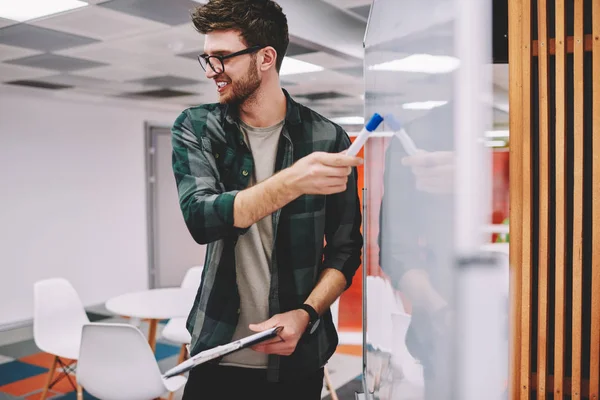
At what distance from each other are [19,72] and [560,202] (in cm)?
533

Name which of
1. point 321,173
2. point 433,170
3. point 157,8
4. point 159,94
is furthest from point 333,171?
point 159,94

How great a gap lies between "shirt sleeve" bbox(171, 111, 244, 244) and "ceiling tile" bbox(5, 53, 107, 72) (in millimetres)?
4002

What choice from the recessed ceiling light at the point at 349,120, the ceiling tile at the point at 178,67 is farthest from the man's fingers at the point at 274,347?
the recessed ceiling light at the point at 349,120

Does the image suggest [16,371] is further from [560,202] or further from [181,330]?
[560,202]

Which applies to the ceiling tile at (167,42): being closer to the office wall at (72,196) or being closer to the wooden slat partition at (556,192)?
the office wall at (72,196)

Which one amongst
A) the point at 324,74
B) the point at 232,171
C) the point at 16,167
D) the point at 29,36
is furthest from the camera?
the point at 16,167

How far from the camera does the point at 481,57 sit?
0.63 metres

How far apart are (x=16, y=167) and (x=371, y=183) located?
5.99 metres

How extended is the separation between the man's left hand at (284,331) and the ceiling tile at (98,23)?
2.90 m

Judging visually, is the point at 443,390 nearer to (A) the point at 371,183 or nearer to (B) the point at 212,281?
(B) the point at 212,281

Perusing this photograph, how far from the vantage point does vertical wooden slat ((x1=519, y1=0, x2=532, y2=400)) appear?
116cm

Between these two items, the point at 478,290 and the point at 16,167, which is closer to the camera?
the point at 478,290

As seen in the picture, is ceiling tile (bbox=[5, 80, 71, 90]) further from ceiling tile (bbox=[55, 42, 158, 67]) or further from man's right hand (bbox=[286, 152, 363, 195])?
man's right hand (bbox=[286, 152, 363, 195])

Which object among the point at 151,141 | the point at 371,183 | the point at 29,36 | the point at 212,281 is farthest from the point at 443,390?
the point at 151,141
